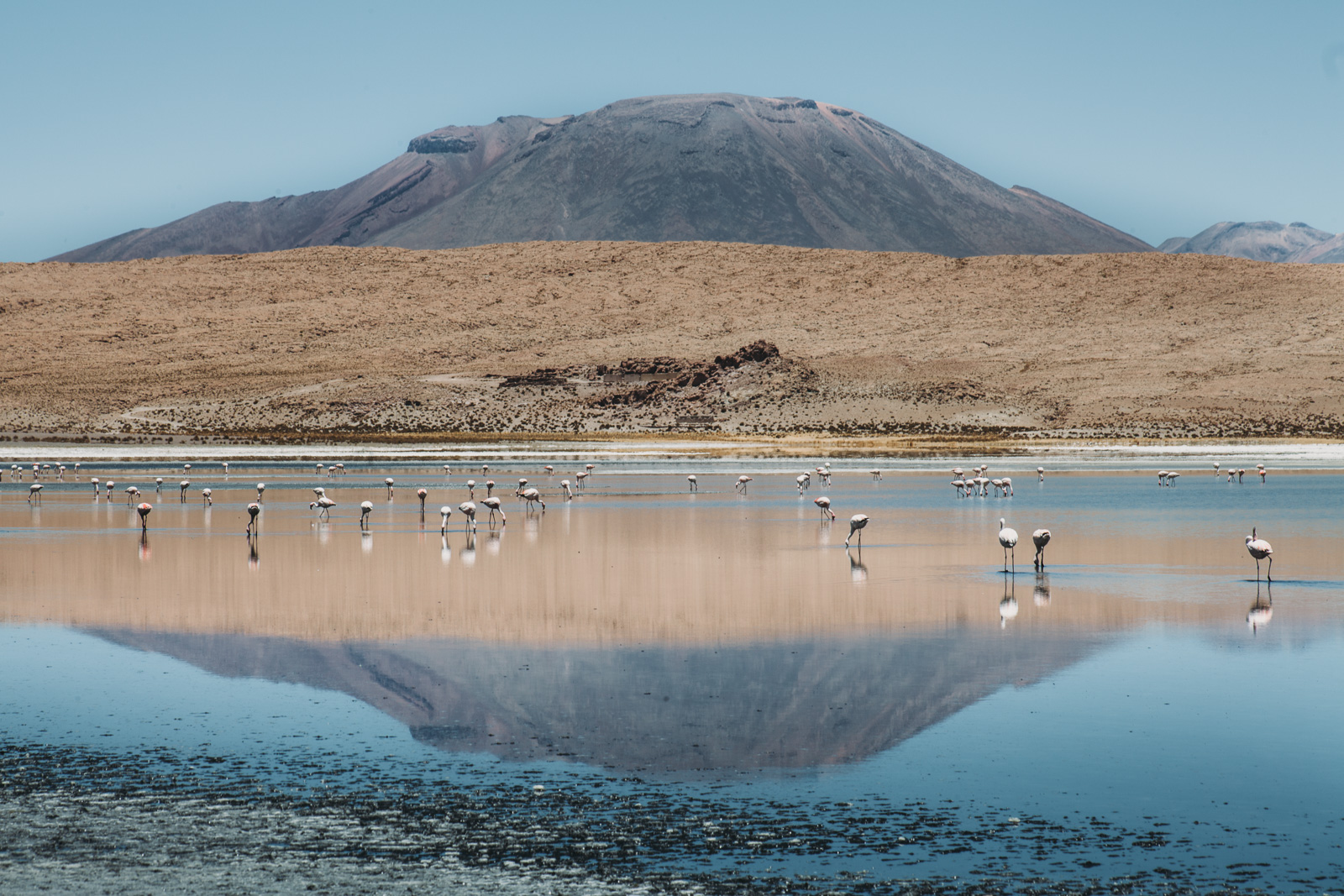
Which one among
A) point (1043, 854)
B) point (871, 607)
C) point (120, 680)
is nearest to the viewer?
point (1043, 854)

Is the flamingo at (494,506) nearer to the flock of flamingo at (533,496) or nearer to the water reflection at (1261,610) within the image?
the flock of flamingo at (533,496)

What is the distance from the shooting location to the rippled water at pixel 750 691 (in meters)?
7.76

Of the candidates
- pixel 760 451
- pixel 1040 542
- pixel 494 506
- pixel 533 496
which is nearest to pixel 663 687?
pixel 1040 542

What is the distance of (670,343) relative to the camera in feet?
352

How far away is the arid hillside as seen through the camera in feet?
285

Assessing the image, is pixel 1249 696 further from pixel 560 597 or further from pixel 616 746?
pixel 560 597

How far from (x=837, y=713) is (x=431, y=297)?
118 metres

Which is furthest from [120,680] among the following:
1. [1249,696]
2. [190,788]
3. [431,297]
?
[431,297]

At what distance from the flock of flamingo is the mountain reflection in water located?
581 centimetres

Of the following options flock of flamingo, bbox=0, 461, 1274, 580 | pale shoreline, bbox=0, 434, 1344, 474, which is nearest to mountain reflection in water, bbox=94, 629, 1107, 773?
flock of flamingo, bbox=0, 461, 1274, 580

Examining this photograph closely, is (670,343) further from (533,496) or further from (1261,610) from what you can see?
(1261,610)

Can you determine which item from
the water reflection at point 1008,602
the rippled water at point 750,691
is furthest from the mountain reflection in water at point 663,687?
the water reflection at point 1008,602

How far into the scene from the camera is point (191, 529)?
1055 inches

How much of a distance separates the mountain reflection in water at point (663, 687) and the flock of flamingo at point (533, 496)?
229 inches
